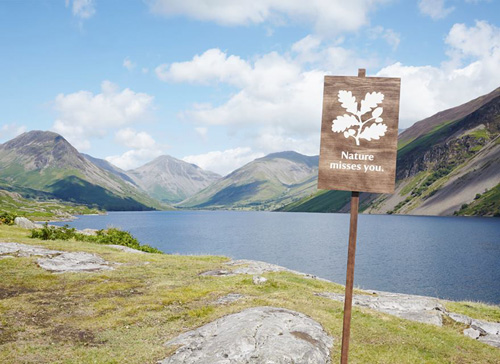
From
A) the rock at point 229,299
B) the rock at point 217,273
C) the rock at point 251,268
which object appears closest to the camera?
the rock at point 229,299

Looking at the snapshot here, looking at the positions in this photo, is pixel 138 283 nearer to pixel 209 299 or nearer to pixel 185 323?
pixel 209 299

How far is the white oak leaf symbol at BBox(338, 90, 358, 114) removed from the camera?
39.5ft

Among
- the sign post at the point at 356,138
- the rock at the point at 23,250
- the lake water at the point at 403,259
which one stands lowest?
the lake water at the point at 403,259

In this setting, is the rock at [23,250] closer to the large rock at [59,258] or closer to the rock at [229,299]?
the large rock at [59,258]

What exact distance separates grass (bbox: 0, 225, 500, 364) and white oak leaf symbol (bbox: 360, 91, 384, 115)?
1039cm

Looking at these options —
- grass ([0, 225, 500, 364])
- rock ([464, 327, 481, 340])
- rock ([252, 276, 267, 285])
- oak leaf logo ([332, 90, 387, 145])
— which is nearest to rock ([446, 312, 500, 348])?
rock ([464, 327, 481, 340])

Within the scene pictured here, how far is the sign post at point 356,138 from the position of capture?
11.7m

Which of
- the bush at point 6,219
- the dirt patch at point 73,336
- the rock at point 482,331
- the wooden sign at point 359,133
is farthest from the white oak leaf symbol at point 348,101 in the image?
the bush at point 6,219

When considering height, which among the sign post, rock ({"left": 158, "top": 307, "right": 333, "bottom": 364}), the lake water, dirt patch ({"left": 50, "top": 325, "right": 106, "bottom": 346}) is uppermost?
the sign post

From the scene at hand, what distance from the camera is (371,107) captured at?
11906mm

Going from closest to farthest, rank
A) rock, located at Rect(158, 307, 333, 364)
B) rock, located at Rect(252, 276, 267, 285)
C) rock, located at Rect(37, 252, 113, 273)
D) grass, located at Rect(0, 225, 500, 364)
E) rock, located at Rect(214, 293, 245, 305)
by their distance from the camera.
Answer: rock, located at Rect(158, 307, 333, 364) → grass, located at Rect(0, 225, 500, 364) → rock, located at Rect(214, 293, 245, 305) → rock, located at Rect(252, 276, 267, 285) → rock, located at Rect(37, 252, 113, 273)

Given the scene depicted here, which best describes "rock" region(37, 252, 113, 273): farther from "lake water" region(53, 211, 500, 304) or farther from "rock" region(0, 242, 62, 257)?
"lake water" region(53, 211, 500, 304)

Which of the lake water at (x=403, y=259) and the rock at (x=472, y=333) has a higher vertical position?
the rock at (x=472, y=333)

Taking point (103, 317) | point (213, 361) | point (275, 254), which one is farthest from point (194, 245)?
point (213, 361)
